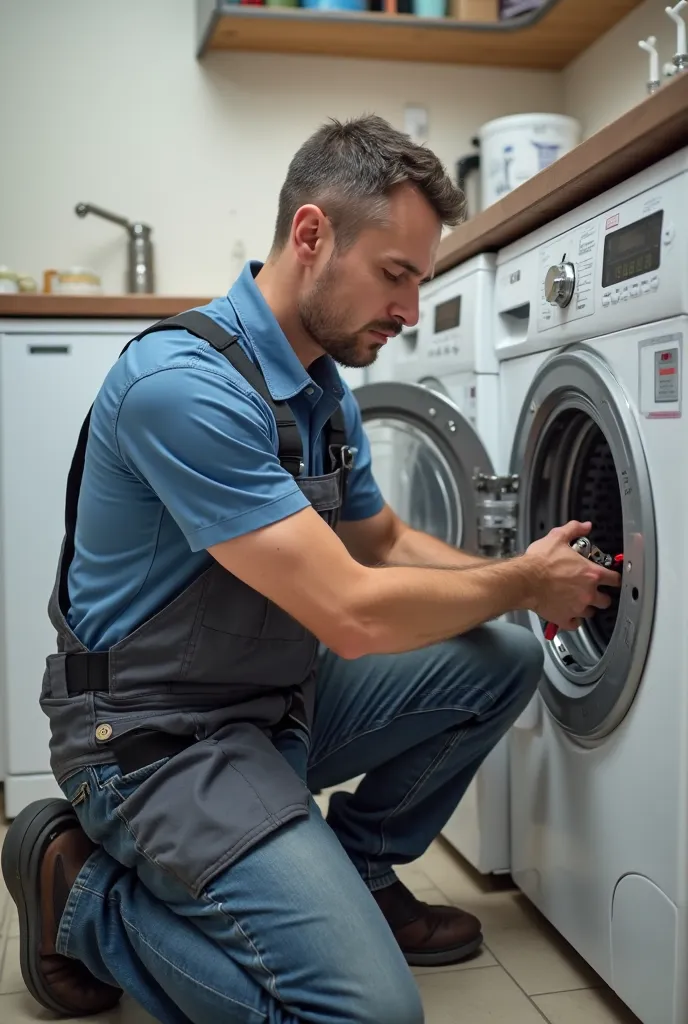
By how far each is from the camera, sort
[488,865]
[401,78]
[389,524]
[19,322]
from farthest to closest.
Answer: [401,78], [19,322], [488,865], [389,524]

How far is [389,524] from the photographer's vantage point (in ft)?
5.12

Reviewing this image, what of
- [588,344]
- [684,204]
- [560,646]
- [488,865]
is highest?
[684,204]

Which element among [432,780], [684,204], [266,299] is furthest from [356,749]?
[684,204]

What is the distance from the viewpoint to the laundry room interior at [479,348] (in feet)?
3.85

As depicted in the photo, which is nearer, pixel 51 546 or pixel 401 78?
pixel 51 546

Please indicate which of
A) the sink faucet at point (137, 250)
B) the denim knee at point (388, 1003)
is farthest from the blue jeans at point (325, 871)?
the sink faucet at point (137, 250)

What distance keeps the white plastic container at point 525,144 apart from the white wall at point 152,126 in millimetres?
332

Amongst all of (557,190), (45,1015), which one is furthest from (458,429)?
(45,1015)

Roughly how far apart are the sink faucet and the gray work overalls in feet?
4.51

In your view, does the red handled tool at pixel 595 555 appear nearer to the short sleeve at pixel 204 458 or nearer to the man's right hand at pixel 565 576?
the man's right hand at pixel 565 576

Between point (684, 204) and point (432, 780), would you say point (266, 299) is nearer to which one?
point (684, 204)

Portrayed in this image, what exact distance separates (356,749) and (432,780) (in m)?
0.12

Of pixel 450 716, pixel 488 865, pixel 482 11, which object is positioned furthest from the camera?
pixel 482 11

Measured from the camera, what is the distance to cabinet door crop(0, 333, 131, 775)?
2037mm
